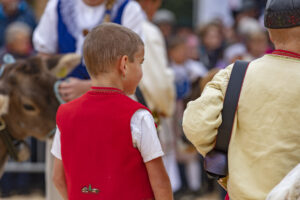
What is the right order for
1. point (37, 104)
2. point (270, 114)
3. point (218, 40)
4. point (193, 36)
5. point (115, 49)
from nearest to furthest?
point (270, 114), point (115, 49), point (37, 104), point (218, 40), point (193, 36)

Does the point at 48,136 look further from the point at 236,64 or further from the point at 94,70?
the point at 236,64

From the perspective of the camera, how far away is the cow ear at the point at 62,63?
12.0 feet

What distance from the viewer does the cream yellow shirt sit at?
239cm

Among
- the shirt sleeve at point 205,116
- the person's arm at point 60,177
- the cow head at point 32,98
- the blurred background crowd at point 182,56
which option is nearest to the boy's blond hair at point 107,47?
the shirt sleeve at point 205,116

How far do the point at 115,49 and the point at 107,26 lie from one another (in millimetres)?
145

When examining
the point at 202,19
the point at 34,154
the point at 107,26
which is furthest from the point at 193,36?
the point at 107,26

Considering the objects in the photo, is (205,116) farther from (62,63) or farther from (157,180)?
(62,63)

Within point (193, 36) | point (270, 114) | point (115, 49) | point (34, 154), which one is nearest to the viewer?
point (270, 114)

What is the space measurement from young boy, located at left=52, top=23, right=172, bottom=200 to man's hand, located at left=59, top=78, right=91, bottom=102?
2.99 ft

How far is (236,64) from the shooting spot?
254cm

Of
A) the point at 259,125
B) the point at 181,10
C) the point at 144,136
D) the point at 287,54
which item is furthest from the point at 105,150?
the point at 181,10

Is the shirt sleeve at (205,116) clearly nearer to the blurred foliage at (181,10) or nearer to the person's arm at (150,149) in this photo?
the person's arm at (150,149)

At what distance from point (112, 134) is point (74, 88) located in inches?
44.3

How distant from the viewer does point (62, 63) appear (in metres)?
3.72
